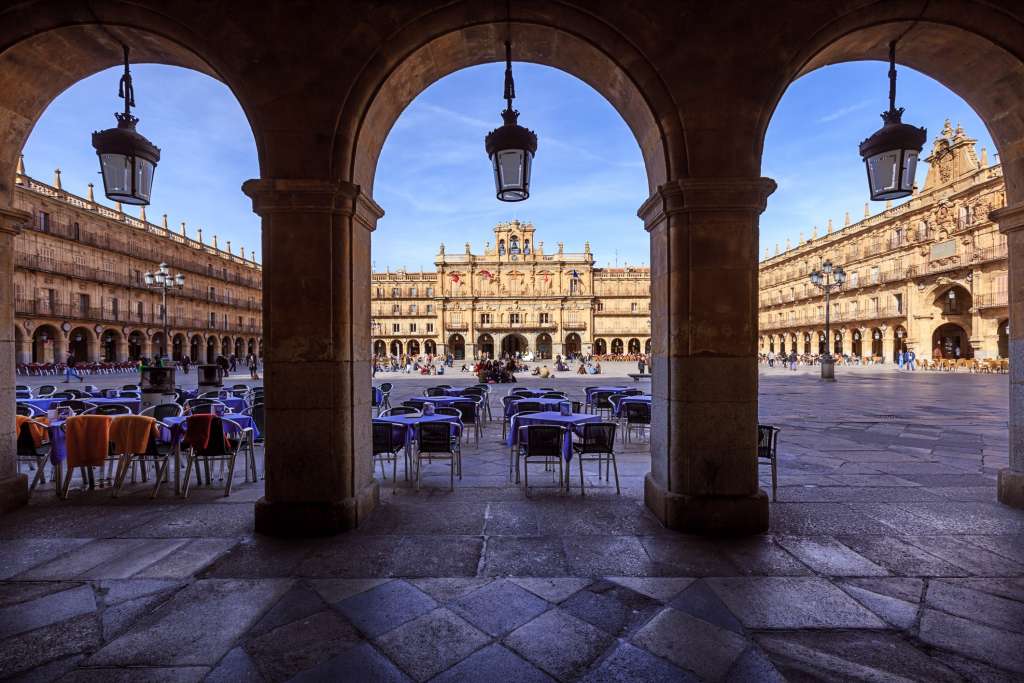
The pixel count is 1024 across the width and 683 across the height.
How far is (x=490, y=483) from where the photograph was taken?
4227 mm

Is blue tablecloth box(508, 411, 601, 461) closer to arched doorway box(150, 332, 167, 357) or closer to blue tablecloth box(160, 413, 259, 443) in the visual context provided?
blue tablecloth box(160, 413, 259, 443)

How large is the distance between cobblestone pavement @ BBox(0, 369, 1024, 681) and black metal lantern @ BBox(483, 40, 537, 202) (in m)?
2.22

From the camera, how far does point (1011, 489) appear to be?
346 centimetres

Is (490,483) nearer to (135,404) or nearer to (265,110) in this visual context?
(265,110)

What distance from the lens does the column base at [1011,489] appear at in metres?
3.42

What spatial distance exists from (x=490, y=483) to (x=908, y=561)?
2826 millimetres

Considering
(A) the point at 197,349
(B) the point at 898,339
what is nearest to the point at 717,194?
(B) the point at 898,339

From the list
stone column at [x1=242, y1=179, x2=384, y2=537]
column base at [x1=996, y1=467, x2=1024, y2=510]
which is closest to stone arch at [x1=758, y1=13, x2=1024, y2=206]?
column base at [x1=996, y1=467, x2=1024, y2=510]

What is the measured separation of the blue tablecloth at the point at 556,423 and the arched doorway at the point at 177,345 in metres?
38.3

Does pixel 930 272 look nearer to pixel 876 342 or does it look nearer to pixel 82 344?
pixel 876 342

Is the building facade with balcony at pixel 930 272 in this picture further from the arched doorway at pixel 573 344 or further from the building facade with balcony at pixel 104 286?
the building facade with balcony at pixel 104 286

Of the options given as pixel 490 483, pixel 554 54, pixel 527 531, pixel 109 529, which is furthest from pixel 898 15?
pixel 109 529

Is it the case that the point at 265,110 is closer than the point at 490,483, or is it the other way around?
the point at 265,110

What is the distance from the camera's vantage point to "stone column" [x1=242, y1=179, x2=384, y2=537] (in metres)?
3.02
